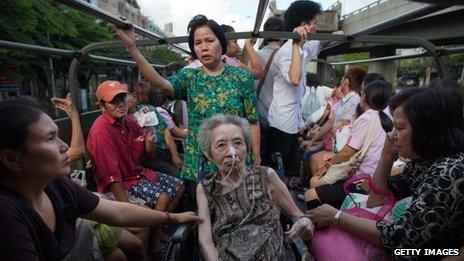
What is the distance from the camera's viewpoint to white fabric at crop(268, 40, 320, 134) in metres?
3.12

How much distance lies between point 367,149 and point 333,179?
37 centimetres

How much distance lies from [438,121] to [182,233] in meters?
1.32

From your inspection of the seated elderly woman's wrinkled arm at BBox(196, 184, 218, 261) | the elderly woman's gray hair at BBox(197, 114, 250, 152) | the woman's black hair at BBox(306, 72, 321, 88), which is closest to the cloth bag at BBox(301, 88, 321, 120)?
the woman's black hair at BBox(306, 72, 321, 88)

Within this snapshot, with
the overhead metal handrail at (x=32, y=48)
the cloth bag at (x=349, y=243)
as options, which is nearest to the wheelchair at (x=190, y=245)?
the cloth bag at (x=349, y=243)

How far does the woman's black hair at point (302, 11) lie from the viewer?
2.89 metres

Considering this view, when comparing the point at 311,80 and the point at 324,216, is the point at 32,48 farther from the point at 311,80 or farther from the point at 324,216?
the point at 311,80

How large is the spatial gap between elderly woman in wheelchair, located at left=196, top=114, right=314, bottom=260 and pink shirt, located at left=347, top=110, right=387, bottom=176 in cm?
103

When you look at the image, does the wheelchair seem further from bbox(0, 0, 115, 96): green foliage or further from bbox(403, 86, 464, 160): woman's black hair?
bbox(0, 0, 115, 96): green foliage

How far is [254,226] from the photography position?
6.32 feet

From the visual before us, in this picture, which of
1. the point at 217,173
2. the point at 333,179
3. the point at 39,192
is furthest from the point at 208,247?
the point at 333,179

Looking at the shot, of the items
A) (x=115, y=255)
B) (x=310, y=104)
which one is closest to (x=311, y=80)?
(x=310, y=104)

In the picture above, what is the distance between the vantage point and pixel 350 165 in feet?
9.16

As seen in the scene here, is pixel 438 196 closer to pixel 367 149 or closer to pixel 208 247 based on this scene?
pixel 208 247

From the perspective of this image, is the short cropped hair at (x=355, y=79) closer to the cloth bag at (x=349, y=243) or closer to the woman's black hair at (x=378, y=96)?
the woman's black hair at (x=378, y=96)
